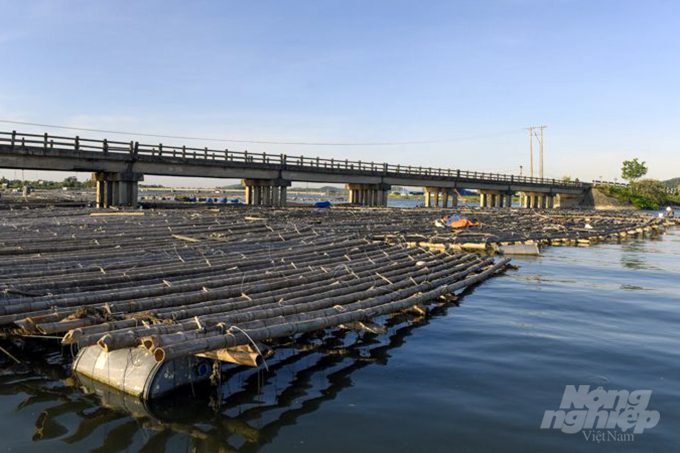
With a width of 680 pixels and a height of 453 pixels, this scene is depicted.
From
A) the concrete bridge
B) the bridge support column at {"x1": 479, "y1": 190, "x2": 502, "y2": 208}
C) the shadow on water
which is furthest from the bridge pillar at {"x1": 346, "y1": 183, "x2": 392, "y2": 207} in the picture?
the shadow on water

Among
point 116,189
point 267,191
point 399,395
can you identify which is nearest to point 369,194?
point 267,191

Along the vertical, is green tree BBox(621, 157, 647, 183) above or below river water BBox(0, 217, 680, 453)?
above

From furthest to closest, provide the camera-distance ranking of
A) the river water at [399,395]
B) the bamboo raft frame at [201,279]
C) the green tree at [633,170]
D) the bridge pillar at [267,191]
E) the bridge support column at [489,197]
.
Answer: the green tree at [633,170]
the bridge support column at [489,197]
the bridge pillar at [267,191]
the bamboo raft frame at [201,279]
the river water at [399,395]

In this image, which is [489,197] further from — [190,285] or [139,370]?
[139,370]

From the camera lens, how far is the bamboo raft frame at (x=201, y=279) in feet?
30.3

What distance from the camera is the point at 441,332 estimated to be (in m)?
12.9

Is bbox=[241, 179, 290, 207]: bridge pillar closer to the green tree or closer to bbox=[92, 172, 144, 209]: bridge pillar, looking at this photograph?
bbox=[92, 172, 144, 209]: bridge pillar

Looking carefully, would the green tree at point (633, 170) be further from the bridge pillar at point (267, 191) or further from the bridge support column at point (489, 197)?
the bridge pillar at point (267, 191)

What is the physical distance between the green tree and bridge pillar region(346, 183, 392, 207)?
97837 mm

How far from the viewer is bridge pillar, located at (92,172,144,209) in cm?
4053

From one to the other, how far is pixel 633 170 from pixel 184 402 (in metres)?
154
